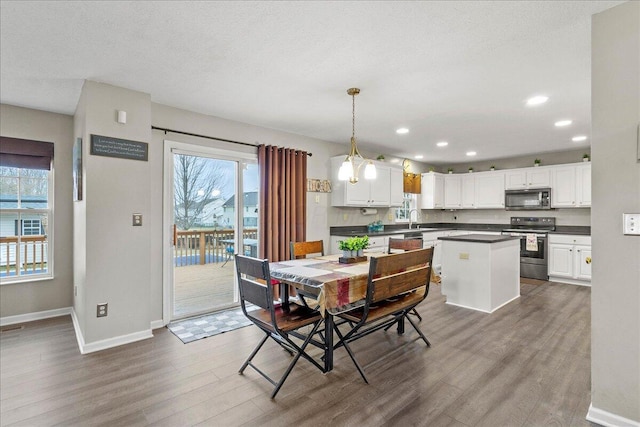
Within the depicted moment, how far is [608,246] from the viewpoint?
6.05 feet

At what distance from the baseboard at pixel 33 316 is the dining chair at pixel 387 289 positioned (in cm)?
356

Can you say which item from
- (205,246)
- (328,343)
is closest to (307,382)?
(328,343)

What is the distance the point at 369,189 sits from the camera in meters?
5.52

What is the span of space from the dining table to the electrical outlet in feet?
5.36

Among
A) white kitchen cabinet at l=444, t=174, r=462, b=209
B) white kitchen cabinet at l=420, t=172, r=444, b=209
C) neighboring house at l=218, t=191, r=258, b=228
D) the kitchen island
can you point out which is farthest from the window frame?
white kitchen cabinet at l=444, t=174, r=462, b=209

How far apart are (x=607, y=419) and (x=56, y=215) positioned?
542 cm

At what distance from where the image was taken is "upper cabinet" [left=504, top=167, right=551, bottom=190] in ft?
20.0

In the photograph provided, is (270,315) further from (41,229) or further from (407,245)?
(41,229)

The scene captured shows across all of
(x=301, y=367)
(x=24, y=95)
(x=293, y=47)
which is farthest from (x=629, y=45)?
(x=24, y=95)

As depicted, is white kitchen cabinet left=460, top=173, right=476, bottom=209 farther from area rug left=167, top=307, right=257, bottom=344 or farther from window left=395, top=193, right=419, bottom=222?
area rug left=167, top=307, right=257, bottom=344

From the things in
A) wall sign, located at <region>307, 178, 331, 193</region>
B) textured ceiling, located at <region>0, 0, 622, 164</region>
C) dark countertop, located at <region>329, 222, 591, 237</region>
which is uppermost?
textured ceiling, located at <region>0, 0, 622, 164</region>

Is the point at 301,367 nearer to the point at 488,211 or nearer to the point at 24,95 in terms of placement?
the point at 24,95

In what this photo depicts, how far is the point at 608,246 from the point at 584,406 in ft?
3.45

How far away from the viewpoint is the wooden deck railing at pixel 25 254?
369cm
